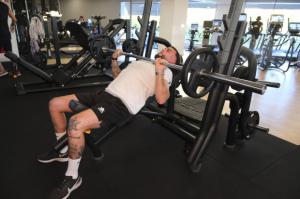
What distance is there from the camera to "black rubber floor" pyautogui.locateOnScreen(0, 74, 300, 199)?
1478 mm

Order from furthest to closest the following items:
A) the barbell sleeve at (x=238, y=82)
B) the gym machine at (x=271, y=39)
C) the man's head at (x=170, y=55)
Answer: the gym machine at (x=271, y=39) < the man's head at (x=170, y=55) < the barbell sleeve at (x=238, y=82)

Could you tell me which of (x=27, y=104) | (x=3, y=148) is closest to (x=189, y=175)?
(x=3, y=148)

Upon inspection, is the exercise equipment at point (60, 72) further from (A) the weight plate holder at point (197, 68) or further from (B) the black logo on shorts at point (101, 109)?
(A) the weight plate holder at point (197, 68)

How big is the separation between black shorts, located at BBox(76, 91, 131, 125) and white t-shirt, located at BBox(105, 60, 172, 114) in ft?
0.11

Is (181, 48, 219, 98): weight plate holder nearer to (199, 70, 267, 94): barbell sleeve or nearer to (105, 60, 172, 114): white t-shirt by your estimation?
(199, 70, 267, 94): barbell sleeve

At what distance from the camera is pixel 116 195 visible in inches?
56.4

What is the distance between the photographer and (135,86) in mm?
1558

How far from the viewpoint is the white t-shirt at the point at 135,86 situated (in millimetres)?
1525

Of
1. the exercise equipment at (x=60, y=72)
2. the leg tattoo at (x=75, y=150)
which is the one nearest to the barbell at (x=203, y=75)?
the leg tattoo at (x=75, y=150)

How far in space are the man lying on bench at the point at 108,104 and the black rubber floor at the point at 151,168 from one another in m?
0.11

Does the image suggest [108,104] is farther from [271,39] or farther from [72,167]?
[271,39]

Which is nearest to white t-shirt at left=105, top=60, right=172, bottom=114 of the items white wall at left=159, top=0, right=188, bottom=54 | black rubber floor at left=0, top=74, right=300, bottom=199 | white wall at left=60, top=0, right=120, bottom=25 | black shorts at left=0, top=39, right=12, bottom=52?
black rubber floor at left=0, top=74, right=300, bottom=199

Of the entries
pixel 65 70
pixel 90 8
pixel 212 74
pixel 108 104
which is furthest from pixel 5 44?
pixel 90 8

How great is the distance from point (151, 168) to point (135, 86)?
2.14 ft
